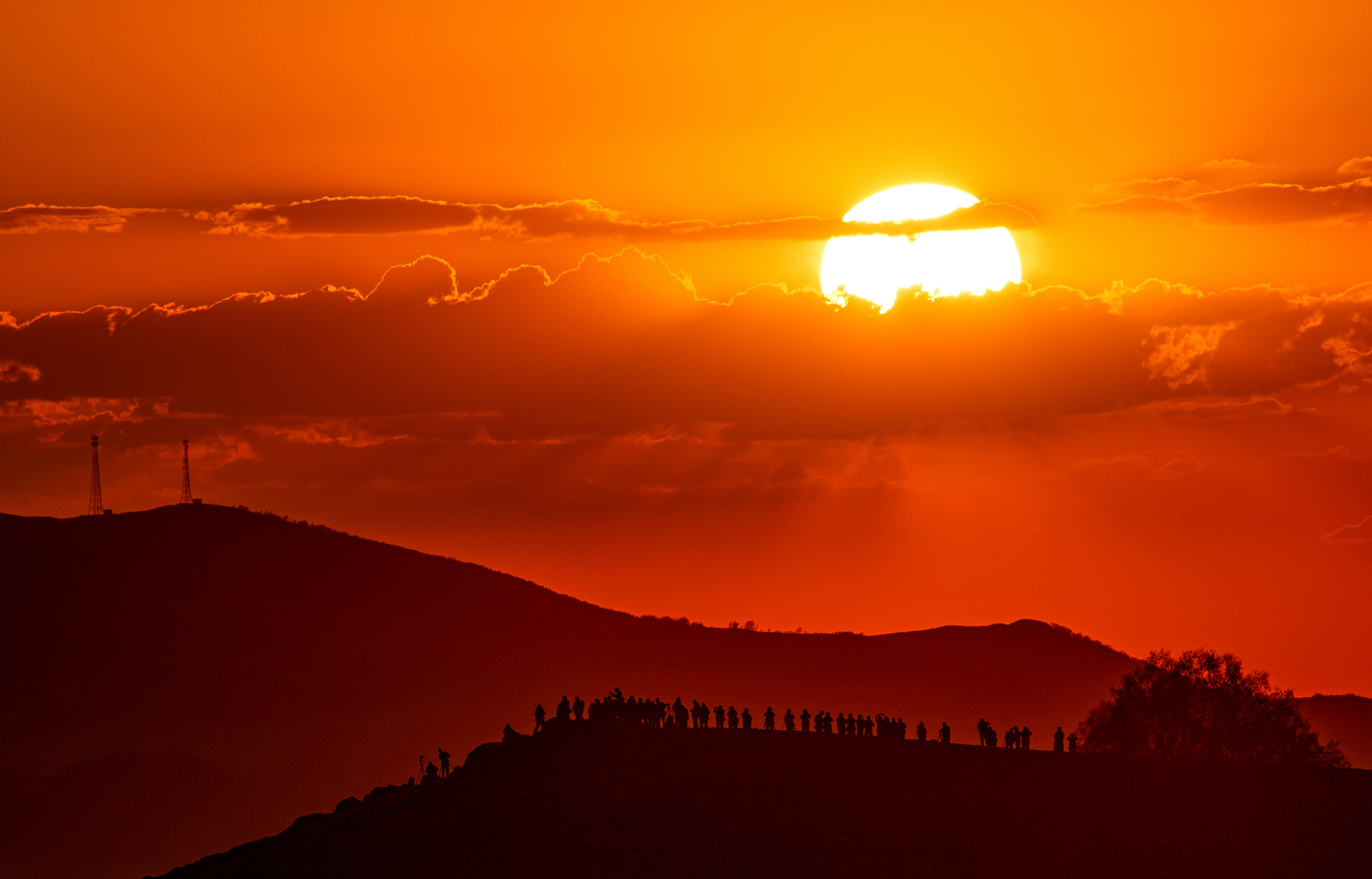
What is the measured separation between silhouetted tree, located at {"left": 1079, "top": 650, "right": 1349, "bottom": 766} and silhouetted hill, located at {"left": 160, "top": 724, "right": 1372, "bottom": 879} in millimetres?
1312

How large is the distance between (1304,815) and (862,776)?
1607cm

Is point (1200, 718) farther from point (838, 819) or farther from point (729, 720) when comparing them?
point (729, 720)

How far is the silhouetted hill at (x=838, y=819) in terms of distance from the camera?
60094 mm

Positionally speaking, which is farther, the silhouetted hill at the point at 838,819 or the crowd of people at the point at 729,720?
the crowd of people at the point at 729,720

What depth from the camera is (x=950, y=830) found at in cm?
6250

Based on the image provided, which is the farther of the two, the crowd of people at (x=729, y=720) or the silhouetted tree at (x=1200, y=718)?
the crowd of people at (x=729, y=720)

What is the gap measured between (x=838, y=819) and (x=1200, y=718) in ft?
43.0

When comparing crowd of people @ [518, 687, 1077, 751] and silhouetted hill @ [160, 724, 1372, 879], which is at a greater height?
crowd of people @ [518, 687, 1077, 751]

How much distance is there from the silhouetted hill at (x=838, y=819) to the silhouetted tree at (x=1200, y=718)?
1.31 m

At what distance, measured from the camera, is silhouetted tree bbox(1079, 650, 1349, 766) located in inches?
2557

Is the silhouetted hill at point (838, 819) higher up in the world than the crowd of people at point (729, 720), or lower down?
lower down

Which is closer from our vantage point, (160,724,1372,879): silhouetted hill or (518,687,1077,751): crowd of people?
(160,724,1372,879): silhouetted hill

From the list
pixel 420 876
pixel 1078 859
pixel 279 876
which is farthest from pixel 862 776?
pixel 279 876

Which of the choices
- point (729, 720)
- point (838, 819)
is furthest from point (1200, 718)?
point (729, 720)
